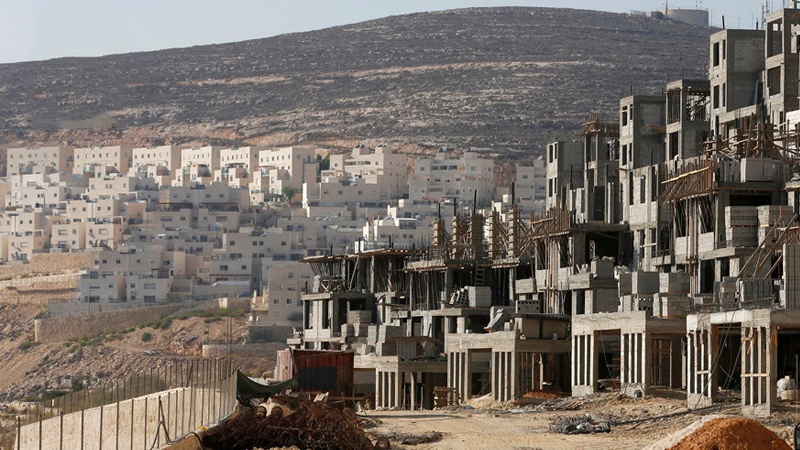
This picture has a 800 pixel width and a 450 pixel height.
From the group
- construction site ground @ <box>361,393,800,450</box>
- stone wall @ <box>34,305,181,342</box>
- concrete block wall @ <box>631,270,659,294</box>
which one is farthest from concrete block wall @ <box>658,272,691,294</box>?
stone wall @ <box>34,305,181,342</box>

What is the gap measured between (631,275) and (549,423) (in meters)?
14.2

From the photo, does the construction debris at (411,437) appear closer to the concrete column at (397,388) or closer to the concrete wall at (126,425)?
the concrete wall at (126,425)

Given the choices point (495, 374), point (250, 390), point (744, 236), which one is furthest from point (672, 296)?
point (250, 390)

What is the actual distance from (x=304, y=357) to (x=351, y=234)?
5065 inches

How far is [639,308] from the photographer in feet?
191

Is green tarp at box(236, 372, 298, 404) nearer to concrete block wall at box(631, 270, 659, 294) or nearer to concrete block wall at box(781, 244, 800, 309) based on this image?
concrete block wall at box(781, 244, 800, 309)

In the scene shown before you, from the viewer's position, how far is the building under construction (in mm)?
52031

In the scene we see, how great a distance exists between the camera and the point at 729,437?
1180 inches

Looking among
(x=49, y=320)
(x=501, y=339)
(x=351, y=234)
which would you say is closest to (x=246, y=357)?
(x=49, y=320)

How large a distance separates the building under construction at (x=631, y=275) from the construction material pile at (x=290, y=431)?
10.8 metres

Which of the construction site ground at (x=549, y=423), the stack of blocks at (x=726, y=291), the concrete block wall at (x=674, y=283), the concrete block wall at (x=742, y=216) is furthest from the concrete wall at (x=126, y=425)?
the concrete block wall at (x=742, y=216)

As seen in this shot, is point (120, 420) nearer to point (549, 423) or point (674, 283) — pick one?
point (549, 423)

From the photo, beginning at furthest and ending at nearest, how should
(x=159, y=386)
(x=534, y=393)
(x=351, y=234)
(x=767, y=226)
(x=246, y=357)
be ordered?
1. (x=351, y=234)
2. (x=246, y=357)
3. (x=534, y=393)
4. (x=767, y=226)
5. (x=159, y=386)

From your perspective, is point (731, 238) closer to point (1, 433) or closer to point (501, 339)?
point (501, 339)
